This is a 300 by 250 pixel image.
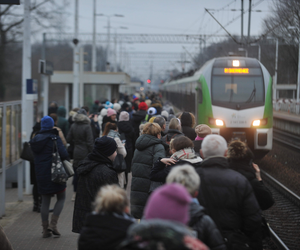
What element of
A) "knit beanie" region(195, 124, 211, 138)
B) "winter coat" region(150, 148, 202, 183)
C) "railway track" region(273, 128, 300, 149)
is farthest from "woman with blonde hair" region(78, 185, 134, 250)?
"railway track" region(273, 128, 300, 149)

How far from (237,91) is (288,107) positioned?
23.8 meters

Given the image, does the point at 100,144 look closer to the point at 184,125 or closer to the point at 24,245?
the point at 24,245

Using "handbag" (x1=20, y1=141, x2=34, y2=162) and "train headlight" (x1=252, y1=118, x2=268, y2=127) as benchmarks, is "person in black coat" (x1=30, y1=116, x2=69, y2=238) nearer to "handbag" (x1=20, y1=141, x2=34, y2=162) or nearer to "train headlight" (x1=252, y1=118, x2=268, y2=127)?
"handbag" (x1=20, y1=141, x2=34, y2=162)

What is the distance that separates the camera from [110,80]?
80.6 ft

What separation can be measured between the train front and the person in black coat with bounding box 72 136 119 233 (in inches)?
326

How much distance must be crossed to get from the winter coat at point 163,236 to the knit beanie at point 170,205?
0.10 ft

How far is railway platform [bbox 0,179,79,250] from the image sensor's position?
20.2 feet

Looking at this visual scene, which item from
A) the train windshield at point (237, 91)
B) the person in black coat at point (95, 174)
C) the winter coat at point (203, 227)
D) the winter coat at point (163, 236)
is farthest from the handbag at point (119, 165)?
the train windshield at point (237, 91)

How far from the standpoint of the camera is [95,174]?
4844mm

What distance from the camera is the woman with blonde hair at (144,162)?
5.59 metres

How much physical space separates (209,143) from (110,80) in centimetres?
2123

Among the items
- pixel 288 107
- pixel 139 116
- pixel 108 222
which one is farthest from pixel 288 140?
pixel 108 222

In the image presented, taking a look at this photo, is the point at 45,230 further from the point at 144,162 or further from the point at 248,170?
the point at 248,170

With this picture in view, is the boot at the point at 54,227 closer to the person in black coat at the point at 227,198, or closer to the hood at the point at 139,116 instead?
the person in black coat at the point at 227,198
